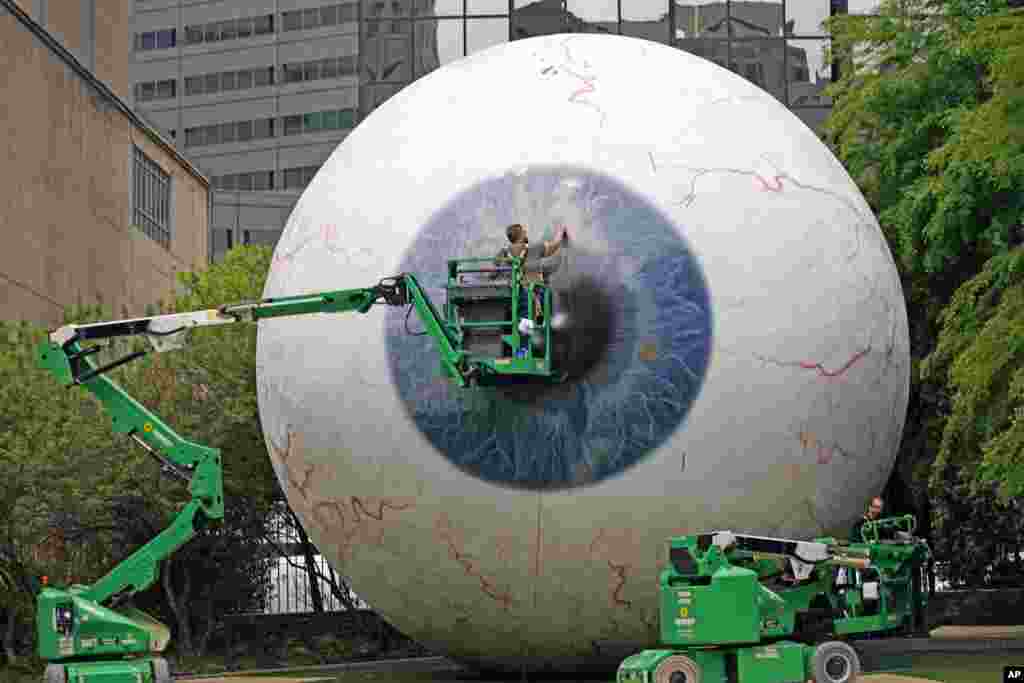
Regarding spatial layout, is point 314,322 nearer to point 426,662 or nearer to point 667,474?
point 667,474

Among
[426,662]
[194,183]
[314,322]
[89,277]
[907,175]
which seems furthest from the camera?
[194,183]

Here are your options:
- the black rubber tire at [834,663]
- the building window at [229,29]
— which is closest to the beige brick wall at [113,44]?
the black rubber tire at [834,663]

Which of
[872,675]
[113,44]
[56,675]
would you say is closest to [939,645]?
[872,675]

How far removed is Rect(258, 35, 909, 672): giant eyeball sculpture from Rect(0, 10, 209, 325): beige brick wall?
11.9m

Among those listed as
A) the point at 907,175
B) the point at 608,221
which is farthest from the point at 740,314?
the point at 907,175

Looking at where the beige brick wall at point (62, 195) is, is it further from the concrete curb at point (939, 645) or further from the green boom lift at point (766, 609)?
the green boom lift at point (766, 609)

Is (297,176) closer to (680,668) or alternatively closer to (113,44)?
(113,44)

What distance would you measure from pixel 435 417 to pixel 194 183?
31135 millimetres

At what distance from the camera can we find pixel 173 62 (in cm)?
9856

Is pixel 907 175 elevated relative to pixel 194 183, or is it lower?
lower

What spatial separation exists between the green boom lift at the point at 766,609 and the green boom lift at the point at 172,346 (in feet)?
7.63

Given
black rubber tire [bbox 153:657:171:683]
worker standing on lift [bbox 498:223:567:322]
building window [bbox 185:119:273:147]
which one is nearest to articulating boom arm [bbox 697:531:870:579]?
worker standing on lift [bbox 498:223:567:322]

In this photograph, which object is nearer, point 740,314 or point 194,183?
point 740,314

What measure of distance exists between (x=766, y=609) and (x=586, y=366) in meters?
2.75
